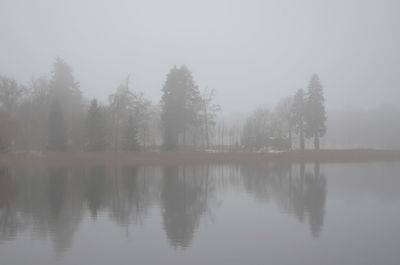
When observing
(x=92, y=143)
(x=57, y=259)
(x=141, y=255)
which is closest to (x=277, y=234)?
(x=141, y=255)

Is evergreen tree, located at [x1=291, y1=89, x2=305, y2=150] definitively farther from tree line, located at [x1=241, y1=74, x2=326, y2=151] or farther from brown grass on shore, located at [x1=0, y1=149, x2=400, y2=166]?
brown grass on shore, located at [x1=0, y1=149, x2=400, y2=166]

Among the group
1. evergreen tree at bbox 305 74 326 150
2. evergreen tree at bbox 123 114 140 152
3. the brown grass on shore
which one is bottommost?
the brown grass on shore

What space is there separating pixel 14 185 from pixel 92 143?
2519 cm

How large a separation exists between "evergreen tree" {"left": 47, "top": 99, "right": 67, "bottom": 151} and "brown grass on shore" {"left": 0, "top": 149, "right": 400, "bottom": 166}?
2.03 m

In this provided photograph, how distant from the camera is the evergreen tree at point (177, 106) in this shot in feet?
203

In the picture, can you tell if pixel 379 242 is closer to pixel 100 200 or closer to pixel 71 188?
pixel 100 200

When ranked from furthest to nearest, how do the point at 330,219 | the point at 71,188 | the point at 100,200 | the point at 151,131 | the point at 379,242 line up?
1. the point at 151,131
2. the point at 71,188
3. the point at 100,200
4. the point at 330,219
5. the point at 379,242

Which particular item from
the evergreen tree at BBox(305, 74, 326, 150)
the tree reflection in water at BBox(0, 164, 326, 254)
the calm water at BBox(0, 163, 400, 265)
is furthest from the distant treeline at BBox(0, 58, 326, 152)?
the calm water at BBox(0, 163, 400, 265)

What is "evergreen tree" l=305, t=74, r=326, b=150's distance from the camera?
70881 millimetres

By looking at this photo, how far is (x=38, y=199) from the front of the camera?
80.2 ft

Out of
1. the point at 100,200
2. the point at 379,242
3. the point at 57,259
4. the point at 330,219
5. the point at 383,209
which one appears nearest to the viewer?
the point at 57,259

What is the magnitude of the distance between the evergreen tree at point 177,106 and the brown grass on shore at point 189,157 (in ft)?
13.9

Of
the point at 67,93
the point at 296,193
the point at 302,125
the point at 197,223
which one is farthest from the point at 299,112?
the point at 197,223

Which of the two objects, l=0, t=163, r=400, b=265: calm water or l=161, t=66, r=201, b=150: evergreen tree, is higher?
l=161, t=66, r=201, b=150: evergreen tree
